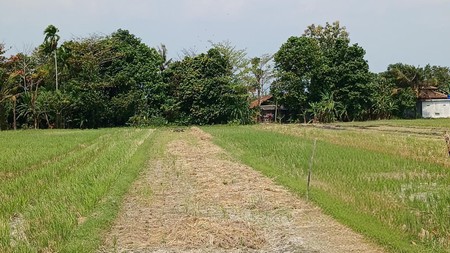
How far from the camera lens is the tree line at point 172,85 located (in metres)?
33.1

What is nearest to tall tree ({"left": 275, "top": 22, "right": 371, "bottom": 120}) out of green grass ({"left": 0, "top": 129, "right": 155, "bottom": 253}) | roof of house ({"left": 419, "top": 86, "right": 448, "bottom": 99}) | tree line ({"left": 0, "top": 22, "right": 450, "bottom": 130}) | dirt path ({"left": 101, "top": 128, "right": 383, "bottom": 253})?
tree line ({"left": 0, "top": 22, "right": 450, "bottom": 130})

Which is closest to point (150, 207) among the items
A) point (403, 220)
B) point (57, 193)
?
point (57, 193)

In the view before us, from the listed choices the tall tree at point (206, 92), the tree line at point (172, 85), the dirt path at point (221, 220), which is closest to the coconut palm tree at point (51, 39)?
the tree line at point (172, 85)

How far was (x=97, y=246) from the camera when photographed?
518 cm

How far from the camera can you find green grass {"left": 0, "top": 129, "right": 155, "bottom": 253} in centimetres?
540

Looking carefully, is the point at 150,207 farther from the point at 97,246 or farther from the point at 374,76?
the point at 374,76

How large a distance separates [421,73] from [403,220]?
40.0 metres

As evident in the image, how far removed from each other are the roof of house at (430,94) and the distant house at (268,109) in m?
14.1

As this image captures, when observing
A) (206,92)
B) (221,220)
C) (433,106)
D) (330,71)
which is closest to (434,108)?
(433,106)

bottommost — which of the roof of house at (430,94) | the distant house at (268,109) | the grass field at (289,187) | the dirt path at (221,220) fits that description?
the dirt path at (221,220)

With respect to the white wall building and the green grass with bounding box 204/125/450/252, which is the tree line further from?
the green grass with bounding box 204/125/450/252

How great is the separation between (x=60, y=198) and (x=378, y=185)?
5719 mm

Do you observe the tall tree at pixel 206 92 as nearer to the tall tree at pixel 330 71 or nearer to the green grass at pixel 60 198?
the tall tree at pixel 330 71

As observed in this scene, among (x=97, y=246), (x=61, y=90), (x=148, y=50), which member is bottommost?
(x=97, y=246)
